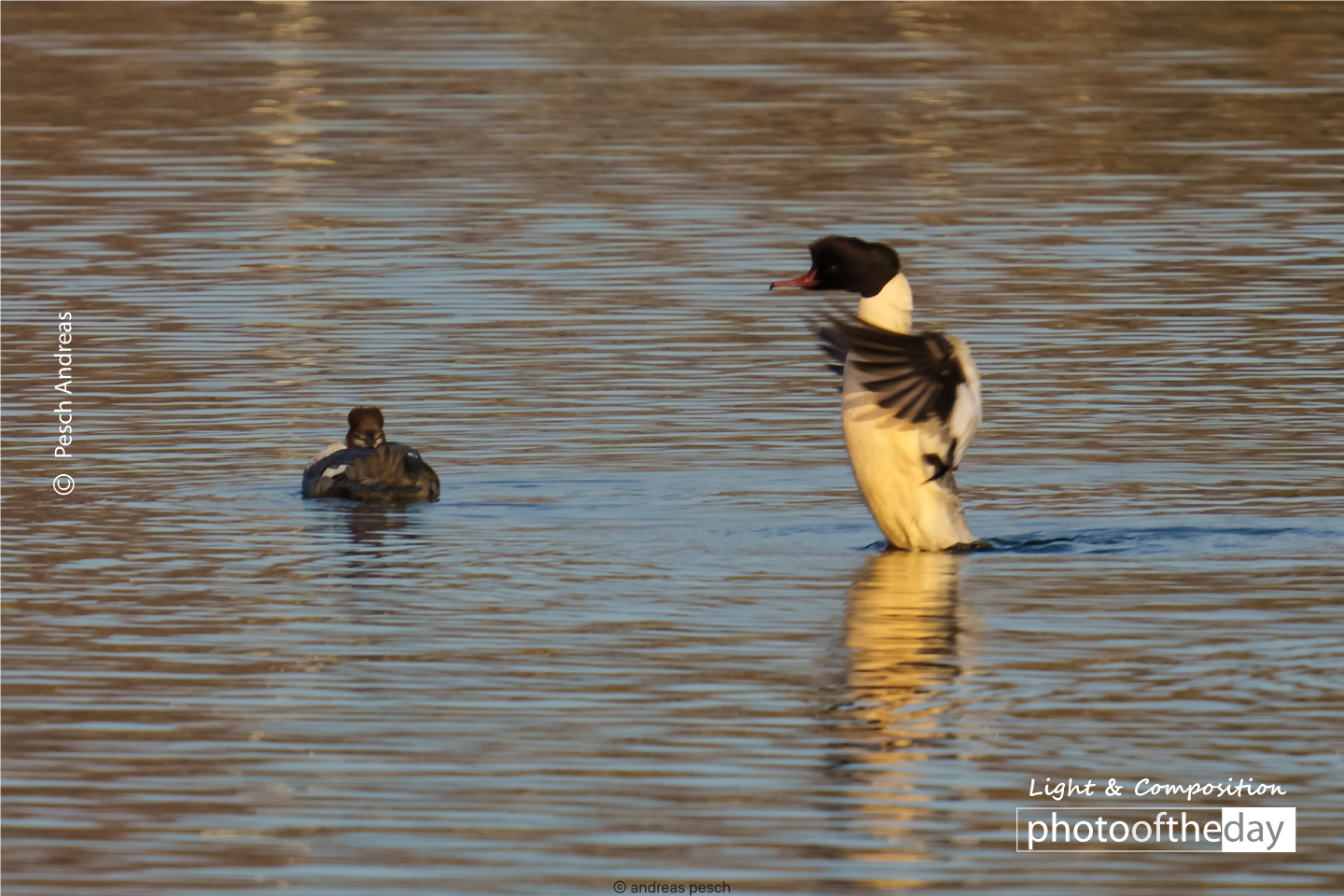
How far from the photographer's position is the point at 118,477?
1428 cm

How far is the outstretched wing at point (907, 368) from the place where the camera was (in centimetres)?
1252

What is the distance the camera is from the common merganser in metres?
12.6

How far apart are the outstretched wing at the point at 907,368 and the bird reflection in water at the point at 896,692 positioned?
68 centimetres

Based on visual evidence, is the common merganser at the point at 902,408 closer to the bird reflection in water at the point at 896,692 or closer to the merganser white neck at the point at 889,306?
the merganser white neck at the point at 889,306

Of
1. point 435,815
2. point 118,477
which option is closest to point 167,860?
point 435,815

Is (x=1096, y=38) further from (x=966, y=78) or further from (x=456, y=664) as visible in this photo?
(x=456, y=664)

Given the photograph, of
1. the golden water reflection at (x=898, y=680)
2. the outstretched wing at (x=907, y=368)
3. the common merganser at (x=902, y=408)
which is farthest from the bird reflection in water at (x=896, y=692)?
the outstretched wing at (x=907, y=368)

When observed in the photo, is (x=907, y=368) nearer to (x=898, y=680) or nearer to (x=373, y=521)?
(x=373, y=521)

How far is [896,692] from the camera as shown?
9.86m

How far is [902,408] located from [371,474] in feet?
8.95

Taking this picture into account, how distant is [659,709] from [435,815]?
1.43 m

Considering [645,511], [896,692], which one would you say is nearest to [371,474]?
[645,511]

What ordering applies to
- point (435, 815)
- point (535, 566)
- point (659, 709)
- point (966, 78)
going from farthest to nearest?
point (966, 78) → point (535, 566) → point (659, 709) → point (435, 815)

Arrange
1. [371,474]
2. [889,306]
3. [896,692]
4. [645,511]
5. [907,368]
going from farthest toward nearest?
[371,474] < [645,511] < [889,306] < [907,368] < [896,692]
